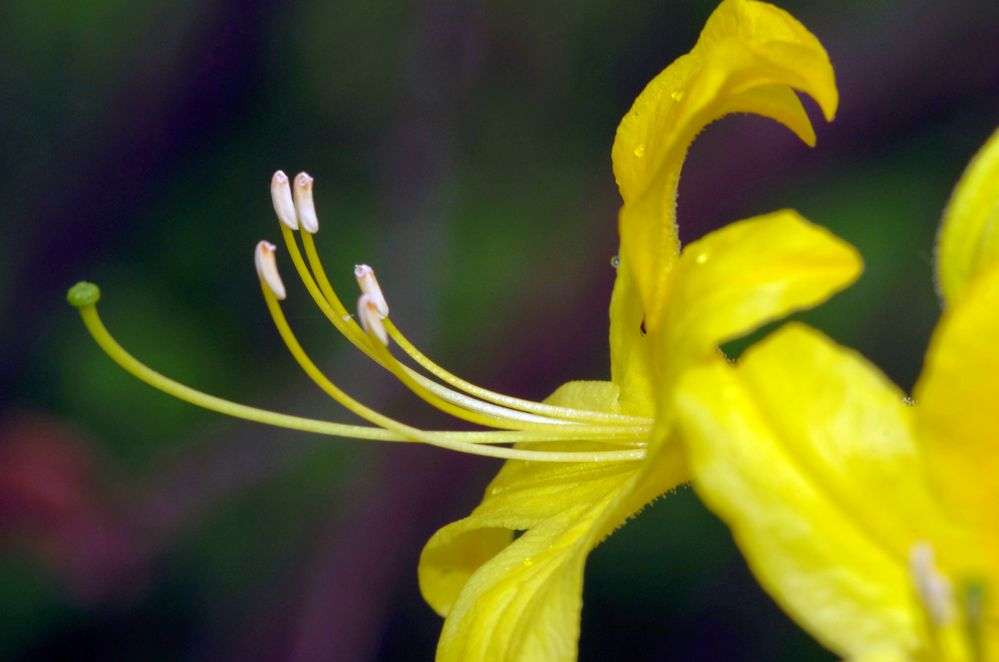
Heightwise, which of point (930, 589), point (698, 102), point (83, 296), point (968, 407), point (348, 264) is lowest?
point (930, 589)

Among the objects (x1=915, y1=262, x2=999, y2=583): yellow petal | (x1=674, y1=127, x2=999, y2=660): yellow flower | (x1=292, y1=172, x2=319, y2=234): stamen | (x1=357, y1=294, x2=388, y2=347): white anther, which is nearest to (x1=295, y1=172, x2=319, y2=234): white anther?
(x1=292, y1=172, x2=319, y2=234): stamen

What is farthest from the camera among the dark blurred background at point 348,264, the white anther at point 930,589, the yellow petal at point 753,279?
the dark blurred background at point 348,264

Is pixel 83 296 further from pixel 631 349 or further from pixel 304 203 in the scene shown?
→ pixel 631 349

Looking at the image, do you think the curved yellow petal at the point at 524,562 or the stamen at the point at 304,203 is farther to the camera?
the stamen at the point at 304,203

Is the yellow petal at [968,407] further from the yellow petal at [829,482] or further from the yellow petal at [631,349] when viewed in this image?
the yellow petal at [631,349]

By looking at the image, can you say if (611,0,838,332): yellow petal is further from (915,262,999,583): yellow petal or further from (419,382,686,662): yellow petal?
(915,262,999,583): yellow petal

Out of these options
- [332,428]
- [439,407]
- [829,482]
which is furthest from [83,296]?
[829,482]

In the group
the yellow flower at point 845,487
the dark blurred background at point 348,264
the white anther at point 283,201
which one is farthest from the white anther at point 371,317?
the dark blurred background at point 348,264
